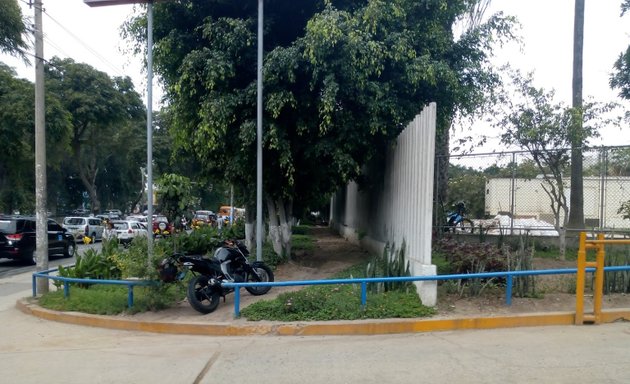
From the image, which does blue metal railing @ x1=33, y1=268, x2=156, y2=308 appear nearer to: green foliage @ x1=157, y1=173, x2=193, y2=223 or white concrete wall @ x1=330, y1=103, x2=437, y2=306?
green foliage @ x1=157, y1=173, x2=193, y2=223

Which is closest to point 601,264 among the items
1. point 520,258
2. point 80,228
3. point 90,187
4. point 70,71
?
point 520,258

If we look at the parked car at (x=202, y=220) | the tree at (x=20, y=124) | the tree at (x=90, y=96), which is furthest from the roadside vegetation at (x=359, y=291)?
the tree at (x=90, y=96)

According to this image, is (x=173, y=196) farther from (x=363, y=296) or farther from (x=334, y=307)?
(x=363, y=296)

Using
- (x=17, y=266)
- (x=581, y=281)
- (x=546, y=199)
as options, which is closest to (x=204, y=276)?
(x=581, y=281)

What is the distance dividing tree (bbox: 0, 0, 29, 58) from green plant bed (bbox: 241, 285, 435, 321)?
1725cm

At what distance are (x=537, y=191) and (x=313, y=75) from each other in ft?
21.4

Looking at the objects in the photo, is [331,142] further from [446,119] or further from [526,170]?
[526,170]

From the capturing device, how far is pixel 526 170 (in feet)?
40.0

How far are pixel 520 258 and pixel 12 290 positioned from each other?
39.4ft

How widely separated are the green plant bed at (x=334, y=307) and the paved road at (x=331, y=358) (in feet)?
1.47

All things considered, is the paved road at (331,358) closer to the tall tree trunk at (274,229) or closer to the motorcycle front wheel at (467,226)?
the tall tree trunk at (274,229)

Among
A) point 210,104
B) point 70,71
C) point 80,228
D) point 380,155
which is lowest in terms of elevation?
point 80,228

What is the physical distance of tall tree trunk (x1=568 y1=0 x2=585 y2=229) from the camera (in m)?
10.7

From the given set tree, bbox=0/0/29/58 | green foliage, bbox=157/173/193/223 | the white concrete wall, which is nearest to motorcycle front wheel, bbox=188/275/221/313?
the white concrete wall
